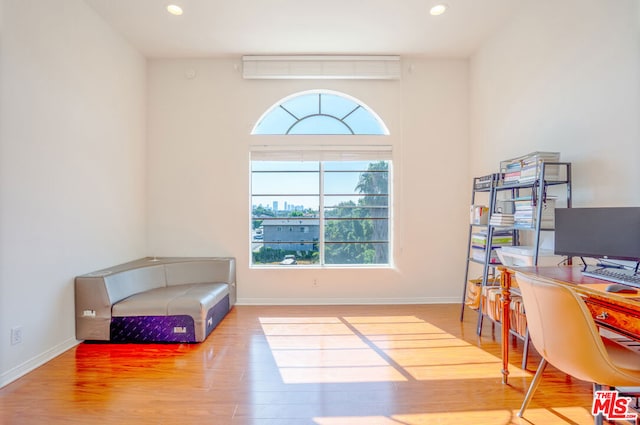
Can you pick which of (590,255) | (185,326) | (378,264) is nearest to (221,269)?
(185,326)

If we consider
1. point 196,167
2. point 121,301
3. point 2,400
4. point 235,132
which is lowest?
point 2,400

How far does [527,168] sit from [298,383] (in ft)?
8.15

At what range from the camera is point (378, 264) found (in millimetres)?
4152

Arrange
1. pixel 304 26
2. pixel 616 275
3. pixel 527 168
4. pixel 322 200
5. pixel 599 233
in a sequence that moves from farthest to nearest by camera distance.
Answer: pixel 322 200
pixel 304 26
pixel 527 168
pixel 599 233
pixel 616 275

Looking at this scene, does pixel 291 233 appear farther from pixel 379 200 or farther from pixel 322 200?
pixel 379 200

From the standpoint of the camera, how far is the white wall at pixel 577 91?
2.03 meters

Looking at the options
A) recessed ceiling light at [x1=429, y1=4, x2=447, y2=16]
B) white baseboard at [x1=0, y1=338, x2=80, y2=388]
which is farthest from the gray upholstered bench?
recessed ceiling light at [x1=429, y1=4, x2=447, y2=16]

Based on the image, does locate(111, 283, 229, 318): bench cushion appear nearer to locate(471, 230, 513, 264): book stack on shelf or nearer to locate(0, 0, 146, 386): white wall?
locate(0, 0, 146, 386): white wall

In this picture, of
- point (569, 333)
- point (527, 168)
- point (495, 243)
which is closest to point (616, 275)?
point (569, 333)

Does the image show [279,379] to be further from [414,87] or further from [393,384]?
[414,87]

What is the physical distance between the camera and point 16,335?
2.25 m

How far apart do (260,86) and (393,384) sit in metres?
3.64

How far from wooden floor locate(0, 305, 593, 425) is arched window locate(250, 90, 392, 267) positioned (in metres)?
→ 1.20

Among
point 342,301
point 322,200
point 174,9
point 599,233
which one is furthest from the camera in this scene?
point 322,200
